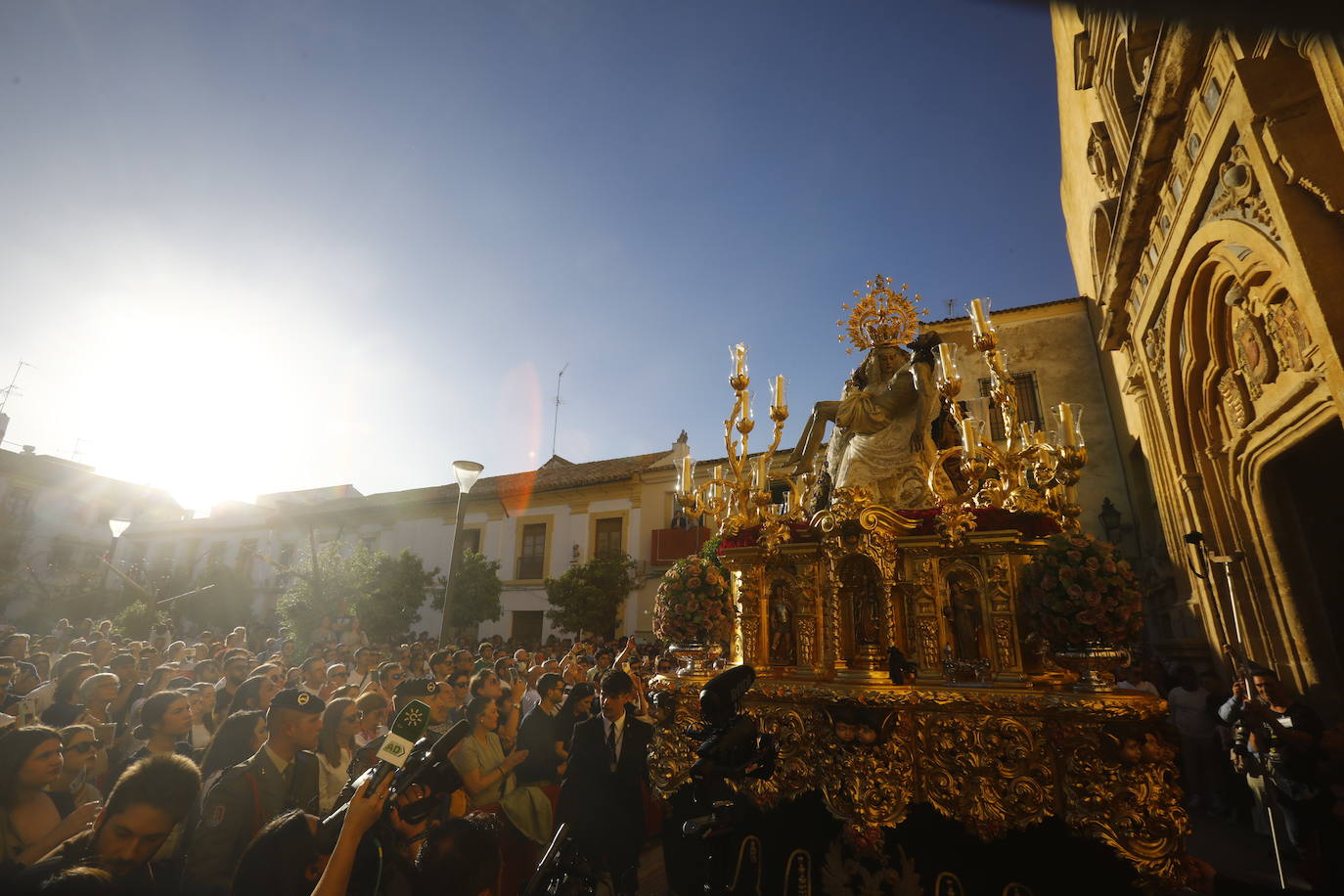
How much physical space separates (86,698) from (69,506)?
52.0 m

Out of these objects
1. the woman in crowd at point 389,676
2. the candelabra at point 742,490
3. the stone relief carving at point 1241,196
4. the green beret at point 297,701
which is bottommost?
the woman in crowd at point 389,676

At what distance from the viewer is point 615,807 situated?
4977mm

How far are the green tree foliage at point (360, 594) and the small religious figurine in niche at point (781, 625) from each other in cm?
1931

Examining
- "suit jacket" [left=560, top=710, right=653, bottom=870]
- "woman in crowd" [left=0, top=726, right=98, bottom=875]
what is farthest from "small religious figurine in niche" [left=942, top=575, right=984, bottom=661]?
"woman in crowd" [left=0, top=726, right=98, bottom=875]

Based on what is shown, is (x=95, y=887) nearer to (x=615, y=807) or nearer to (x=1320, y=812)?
(x=615, y=807)

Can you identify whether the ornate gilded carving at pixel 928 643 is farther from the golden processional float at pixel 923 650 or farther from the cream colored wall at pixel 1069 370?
the cream colored wall at pixel 1069 370

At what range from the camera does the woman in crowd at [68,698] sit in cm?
547

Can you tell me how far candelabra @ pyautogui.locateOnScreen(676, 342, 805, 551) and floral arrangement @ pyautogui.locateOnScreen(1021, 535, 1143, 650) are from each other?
5.50 feet

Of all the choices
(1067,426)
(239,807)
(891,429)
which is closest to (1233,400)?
(1067,426)

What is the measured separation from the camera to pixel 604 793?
4996 mm

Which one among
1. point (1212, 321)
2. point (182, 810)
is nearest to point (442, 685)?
point (182, 810)

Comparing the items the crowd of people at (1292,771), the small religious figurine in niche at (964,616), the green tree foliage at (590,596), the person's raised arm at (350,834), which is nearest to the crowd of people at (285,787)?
the person's raised arm at (350,834)

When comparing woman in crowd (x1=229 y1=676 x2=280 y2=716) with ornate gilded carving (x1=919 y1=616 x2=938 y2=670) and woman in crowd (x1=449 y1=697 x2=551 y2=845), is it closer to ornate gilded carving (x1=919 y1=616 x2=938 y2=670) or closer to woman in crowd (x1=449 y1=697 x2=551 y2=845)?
woman in crowd (x1=449 y1=697 x2=551 y2=845)

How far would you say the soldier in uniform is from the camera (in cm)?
296
